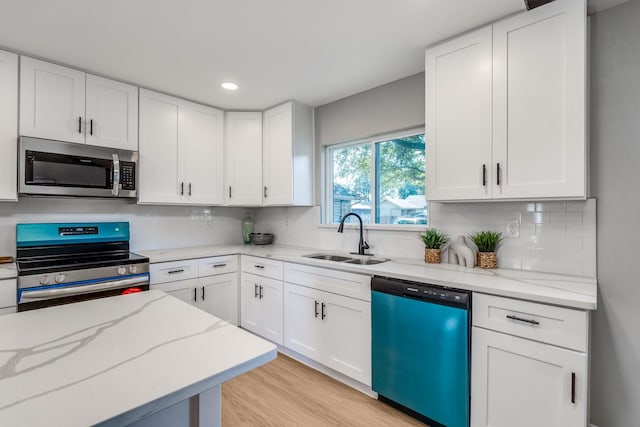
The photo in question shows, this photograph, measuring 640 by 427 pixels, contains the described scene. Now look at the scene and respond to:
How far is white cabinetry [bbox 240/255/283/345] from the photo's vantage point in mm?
2916

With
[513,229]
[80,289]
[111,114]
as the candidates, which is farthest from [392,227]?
[111,114]

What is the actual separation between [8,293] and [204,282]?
136 centimetres

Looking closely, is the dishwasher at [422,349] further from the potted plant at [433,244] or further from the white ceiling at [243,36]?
the white ceiling at [243,36]

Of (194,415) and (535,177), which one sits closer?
(194,415)

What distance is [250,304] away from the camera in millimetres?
3209

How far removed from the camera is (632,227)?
173cm

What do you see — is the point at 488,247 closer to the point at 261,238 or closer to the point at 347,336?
the point at 347,336

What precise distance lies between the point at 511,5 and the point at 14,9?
2.80 meters

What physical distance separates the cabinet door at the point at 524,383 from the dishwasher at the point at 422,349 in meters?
0.07

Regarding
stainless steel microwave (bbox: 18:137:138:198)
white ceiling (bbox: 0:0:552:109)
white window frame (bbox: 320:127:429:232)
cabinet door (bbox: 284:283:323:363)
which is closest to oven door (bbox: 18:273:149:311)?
stainless steel microwave (bbox: 18:137:138:198)

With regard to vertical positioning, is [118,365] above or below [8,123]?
below

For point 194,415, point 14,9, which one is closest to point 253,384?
point 194,415

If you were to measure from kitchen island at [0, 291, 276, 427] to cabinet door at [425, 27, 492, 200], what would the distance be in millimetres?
1682

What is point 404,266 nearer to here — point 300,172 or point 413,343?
point 413,343
